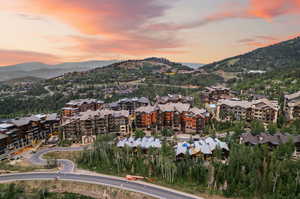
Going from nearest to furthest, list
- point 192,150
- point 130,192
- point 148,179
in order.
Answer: point 130,192, point 148,179, point 192,150

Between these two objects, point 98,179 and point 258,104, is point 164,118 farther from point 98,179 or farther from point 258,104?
point 258,104

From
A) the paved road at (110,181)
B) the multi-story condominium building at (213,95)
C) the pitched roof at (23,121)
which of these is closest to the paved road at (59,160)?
the paved road at (110,181)

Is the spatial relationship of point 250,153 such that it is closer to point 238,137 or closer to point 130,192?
point 238,137

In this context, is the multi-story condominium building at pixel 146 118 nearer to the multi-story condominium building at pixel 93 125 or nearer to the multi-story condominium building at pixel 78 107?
the multi-story condominium building at pixel 93 125

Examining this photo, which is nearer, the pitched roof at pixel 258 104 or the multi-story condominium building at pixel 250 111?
the pitched roof at pixel 258 104

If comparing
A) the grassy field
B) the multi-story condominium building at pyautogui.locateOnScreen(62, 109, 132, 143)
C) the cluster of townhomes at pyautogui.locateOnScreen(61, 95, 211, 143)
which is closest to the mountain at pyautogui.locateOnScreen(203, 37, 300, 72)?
the cluster of townhomes at pyautogui.locateOnScreen(61, 95, 211, 143)

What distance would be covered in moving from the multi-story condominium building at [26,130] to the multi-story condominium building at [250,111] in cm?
5508

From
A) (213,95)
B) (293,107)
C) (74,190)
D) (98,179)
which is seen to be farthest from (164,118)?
(293,107)

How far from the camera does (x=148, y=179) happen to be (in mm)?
30828

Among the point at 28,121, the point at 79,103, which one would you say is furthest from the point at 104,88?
the point at 28,121

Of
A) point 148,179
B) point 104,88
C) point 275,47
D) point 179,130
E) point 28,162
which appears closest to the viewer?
point 148,179

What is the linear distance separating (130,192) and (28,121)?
39.7m

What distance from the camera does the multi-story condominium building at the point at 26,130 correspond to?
43.2 m

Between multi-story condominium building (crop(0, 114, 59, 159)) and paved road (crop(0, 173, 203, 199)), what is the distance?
13.5 meters
